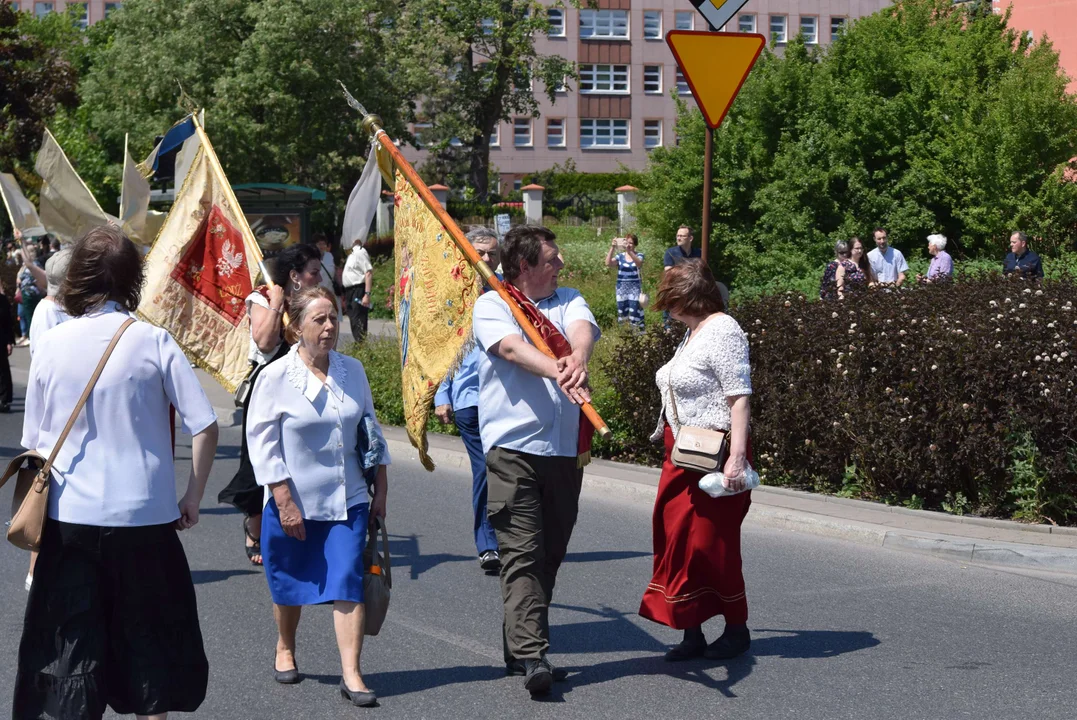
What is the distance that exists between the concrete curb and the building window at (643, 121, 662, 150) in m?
64.6


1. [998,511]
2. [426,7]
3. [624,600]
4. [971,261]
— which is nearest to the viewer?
[624,600]

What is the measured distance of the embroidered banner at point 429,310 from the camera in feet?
22.0

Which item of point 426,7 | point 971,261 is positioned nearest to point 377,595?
point 971,261

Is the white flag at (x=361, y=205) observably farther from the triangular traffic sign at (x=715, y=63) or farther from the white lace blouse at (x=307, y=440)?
the white lace blouse at (x=307, y=440)

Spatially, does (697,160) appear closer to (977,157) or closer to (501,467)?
(977,157)

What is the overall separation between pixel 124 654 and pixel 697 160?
65.0 ft

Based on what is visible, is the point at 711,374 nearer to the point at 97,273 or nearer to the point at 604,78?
the point at 97,273

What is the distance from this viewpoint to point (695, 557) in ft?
19.2

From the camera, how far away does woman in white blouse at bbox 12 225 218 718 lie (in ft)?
13.6

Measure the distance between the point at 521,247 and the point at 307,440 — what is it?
121 cm

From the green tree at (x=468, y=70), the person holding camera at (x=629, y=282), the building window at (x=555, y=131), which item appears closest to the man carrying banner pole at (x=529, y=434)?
the person holding camera at (x=629, y=282)

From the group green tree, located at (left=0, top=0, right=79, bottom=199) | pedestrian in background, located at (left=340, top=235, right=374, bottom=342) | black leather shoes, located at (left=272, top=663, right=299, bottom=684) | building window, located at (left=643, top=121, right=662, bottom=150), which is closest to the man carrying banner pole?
black leather shoes, located at (left=272, top=663, right=299, bottom=684)

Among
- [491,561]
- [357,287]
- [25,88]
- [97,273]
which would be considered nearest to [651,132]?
[25,88]

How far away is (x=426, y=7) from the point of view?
48.7 meters
